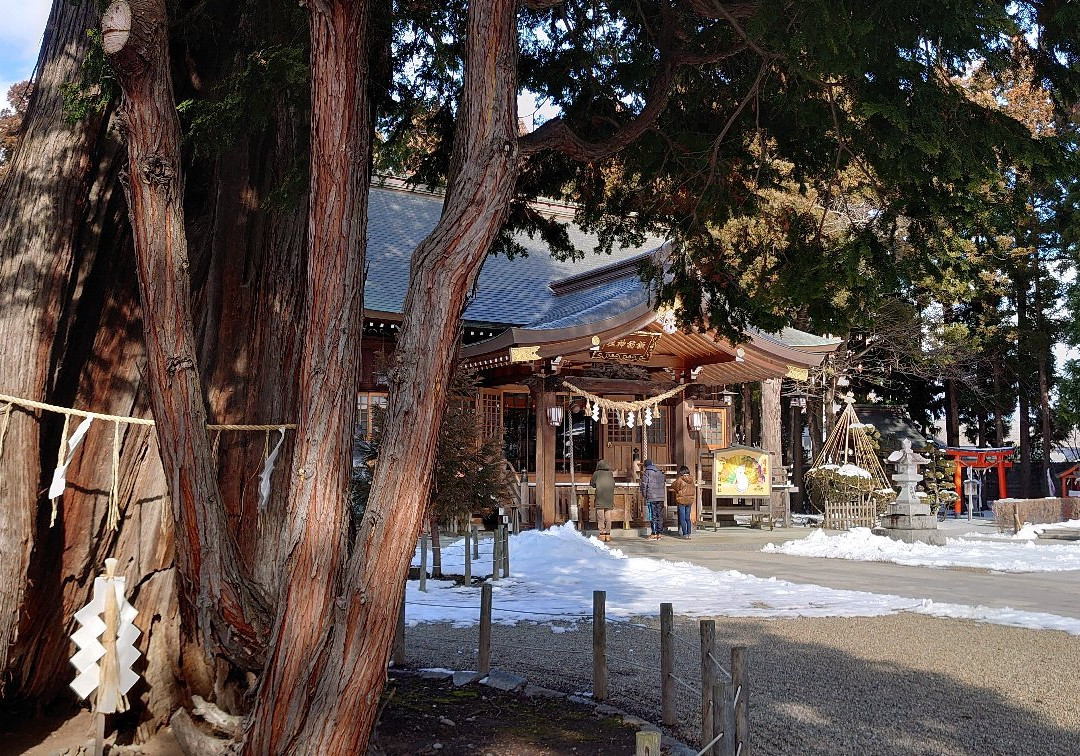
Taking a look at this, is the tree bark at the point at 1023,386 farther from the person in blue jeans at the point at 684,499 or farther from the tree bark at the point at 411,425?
the tree bark at the point at 411,425

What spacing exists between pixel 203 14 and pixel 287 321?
185 centimetres

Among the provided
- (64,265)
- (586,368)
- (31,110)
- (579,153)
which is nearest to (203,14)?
(31,110)

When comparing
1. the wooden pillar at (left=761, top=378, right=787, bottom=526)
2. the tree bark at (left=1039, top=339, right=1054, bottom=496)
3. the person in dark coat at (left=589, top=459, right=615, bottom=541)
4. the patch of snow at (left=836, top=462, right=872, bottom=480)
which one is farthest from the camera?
the tree bark at (left=1039, top=339, right=1054, bottom=496)

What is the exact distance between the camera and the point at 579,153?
4953 mm

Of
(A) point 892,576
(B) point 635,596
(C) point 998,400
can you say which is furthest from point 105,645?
(C) point 998,400

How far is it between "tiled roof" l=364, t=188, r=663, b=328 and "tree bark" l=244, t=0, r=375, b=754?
12.6m

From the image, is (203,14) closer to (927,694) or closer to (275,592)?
(275,592)

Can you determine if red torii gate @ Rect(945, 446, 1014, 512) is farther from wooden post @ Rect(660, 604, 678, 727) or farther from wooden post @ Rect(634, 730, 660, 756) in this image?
wooden post @ Rect(634, 730, 660, 756)

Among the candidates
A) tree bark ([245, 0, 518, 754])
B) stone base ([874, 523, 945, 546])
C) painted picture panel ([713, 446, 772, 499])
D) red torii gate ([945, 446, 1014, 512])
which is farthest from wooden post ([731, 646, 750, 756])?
red torii gate ([945, 446, 1014, 512])

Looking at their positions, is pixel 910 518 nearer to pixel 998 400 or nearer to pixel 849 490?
pixel 849 490

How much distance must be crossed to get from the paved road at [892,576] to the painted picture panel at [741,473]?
90.8 inches

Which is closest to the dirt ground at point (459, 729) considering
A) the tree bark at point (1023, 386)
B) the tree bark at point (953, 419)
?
the tree bark at point (1023, 386)

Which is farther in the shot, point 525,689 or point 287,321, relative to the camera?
point 525,689

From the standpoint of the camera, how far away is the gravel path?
17.0 ft
